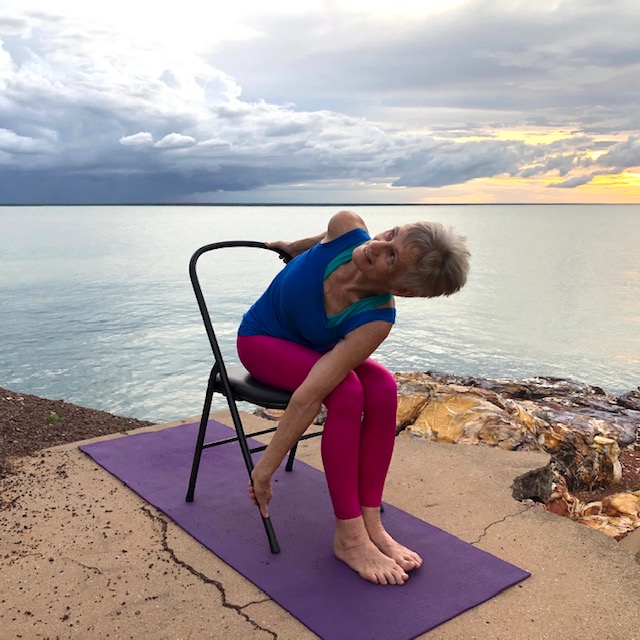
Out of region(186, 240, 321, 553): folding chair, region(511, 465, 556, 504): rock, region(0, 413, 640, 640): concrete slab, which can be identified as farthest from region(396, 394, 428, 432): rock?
region(186, 240, 321, 553): folding chair

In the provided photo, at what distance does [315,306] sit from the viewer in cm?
248

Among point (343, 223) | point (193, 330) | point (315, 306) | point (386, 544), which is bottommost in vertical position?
point (193, 330)

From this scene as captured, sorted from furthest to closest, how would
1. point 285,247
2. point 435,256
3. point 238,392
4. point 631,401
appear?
point 631,401 → point 285,247 → point 238,392 → point 435,256

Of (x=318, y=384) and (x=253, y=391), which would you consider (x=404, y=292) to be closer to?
(x=318, y=384)

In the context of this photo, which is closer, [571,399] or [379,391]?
[379,391]

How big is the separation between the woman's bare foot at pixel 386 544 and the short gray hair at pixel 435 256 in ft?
3.02

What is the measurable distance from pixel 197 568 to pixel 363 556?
0.61 m

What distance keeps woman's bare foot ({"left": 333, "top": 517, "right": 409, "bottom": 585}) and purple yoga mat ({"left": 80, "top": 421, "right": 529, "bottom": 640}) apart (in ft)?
0.09

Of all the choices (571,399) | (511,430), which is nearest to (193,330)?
(571,399)

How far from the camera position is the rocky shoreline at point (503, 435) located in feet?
11.6

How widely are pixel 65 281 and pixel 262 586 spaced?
25.5 meters

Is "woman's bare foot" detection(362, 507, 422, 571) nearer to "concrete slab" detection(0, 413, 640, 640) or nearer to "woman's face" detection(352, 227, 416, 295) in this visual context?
"concrete slab" detection(0, 413, 640, 640)

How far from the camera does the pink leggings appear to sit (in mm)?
2367

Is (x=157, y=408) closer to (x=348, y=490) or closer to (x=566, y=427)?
(x=566, y=427)
